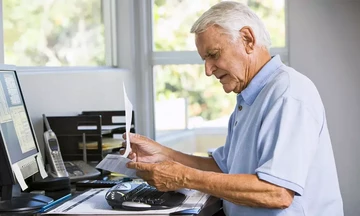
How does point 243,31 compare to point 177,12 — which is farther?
point 177,12

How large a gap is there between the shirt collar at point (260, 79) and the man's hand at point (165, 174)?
1.06 ft

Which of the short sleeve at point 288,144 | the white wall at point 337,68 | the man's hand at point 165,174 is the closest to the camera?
the short sleeve at point 288,144

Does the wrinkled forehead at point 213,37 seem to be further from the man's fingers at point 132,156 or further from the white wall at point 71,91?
the white wall at point 71,91

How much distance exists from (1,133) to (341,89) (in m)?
2.38

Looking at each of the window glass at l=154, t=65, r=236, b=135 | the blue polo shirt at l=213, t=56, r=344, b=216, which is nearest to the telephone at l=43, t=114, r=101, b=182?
the blue polo shirt at l=213, t=56, r=344, b=216

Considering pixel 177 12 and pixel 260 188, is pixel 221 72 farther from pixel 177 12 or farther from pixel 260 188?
pixel 177 12

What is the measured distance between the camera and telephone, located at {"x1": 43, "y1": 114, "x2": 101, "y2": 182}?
260 centimetres

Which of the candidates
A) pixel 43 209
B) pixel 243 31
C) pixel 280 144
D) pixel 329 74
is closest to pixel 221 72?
pixel 243 31

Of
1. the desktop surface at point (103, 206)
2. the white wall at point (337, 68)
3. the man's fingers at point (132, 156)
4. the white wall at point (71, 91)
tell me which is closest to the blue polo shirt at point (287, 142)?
the desktop surface at point (103, 206)

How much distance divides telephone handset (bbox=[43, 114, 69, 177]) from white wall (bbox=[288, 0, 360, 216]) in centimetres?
176

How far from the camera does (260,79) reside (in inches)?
80.6

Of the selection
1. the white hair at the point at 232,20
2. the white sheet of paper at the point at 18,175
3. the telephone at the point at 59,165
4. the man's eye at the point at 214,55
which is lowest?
the telephone at the point at 59,165

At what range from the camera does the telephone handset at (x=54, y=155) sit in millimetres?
2584

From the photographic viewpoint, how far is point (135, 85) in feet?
13.3
